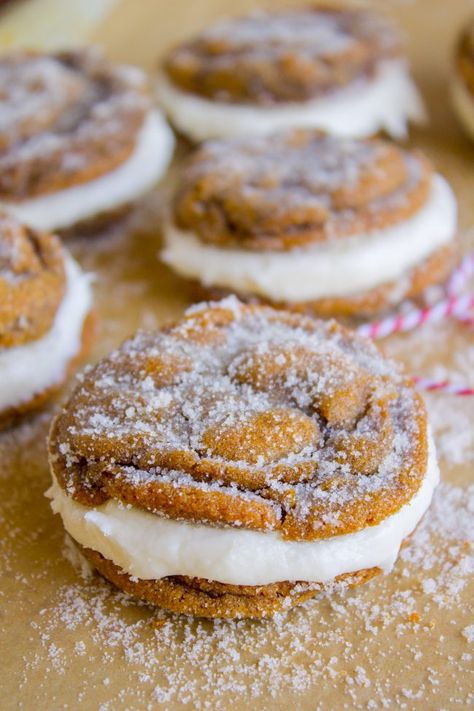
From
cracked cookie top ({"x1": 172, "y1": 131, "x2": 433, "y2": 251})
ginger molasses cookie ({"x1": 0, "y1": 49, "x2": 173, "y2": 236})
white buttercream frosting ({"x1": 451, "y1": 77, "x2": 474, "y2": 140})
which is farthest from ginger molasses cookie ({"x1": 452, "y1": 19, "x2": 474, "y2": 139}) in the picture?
ginger molasses cookie ({"x1": 0, "y1": 49, "x2": 173, "y2": 236})

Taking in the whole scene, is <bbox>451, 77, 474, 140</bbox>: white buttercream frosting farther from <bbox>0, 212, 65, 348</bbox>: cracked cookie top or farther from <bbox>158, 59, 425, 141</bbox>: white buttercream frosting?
<bbox>0, 212, 65, 348</bbox>: cracked cookie top

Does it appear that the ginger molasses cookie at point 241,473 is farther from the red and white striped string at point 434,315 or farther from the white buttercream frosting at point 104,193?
the white buttercream frosting at point 104,193

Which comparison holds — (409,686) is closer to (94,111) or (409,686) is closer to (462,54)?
(94,111)

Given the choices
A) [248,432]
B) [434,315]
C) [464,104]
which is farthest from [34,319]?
[464,104]

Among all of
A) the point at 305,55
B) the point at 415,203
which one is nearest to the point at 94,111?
the point at 305,55

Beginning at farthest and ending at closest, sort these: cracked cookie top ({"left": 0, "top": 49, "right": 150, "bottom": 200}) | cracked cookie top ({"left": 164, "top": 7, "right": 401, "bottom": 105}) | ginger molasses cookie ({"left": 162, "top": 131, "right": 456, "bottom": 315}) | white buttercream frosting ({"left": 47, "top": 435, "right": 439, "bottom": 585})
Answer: cracked cookie top ({"left": 164, "top": 7, "right": 401, "bottom": 105})
cracked cookie top ({"left": 0, "top": 49, "right": 150, "bottom": 200})
ginger molasses cookie ({"left": 162, "top": 131, "right": 456, "bottom": 315})
white buttercream frosting ({"left": 47, "top": 435, "right": 439, "bottom": 585})

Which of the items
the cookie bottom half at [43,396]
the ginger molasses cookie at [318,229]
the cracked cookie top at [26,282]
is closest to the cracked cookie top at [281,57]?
the ginger molasses cookie at [318,229]
